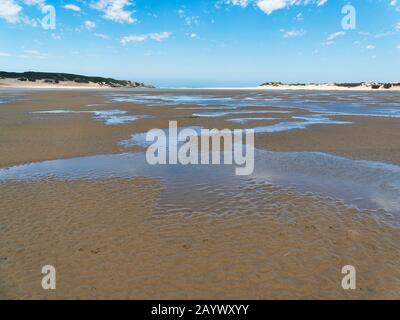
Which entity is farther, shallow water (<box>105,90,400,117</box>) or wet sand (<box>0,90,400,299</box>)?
shallow water (<box>105,90,400,117</box>)

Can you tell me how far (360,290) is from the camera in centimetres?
504

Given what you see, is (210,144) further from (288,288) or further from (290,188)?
(288,288)

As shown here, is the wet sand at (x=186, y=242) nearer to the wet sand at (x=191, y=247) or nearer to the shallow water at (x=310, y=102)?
the wet sand at (x=191, y=247)

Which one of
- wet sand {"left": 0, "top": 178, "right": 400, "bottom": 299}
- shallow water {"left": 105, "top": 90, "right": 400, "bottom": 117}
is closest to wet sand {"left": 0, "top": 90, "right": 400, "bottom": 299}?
wet sand {"left": 0, "top": 178, "right": 400, "bottom": 299}

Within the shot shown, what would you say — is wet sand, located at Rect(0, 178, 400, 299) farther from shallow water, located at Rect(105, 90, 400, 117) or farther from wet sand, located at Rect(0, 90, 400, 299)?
shallow water, located at Rect(105, 90, 400, 117)

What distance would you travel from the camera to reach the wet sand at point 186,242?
5129 mm

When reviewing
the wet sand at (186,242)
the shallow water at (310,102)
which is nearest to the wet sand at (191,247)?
the wet sand at (186,242)

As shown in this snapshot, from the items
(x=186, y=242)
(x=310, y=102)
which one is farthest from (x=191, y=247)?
(x=310, y=102)

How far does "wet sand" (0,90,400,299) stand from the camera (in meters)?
5.13

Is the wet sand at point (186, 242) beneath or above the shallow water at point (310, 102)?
beneath

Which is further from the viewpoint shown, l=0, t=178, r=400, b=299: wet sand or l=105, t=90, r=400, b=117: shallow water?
l=105, t=90, r=400, b=117: shallow water

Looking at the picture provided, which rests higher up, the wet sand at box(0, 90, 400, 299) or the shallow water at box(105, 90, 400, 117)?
the shallow water at box(105, 90, 400, 117)
